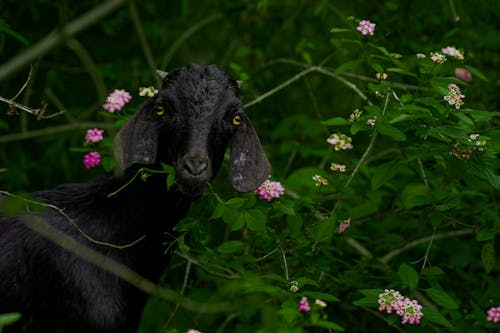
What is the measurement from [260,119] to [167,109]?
275 cm

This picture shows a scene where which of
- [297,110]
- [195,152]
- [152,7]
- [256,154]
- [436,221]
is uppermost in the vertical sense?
[195,152]

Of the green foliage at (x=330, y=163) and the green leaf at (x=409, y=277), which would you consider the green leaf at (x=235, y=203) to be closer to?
the green foliage at (x=330, y=163)

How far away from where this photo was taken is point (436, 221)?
15.9 feet

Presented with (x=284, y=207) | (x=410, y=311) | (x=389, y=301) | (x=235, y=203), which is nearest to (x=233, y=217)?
(x=235, y=203)

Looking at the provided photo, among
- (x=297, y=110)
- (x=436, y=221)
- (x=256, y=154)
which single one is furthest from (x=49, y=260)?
(x=297, y=110)

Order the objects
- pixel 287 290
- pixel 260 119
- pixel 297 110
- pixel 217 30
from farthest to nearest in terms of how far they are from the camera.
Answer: pixel 217 30 → pixel 297 110 → pixel 260 119 → pixel 287 290

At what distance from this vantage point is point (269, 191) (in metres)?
4.70

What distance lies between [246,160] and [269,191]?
9.6 inches

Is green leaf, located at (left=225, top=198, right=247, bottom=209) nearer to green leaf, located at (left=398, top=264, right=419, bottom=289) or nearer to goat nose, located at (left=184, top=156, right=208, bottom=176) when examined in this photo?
goat nose, located at (left=184, top=156, right=208, bottom=176)

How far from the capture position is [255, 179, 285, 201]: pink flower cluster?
468 cm

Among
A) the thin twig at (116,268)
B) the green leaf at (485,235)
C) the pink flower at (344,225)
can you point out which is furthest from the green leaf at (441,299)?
the thin twig at (116,268)

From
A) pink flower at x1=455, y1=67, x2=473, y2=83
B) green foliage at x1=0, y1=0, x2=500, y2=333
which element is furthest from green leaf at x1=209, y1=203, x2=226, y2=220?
pink flower at x1=455, y1=67, x2=473, y2=83

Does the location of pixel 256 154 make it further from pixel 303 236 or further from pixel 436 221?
pixel 436 221

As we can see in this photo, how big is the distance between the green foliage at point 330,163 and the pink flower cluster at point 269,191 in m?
0.06
